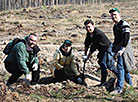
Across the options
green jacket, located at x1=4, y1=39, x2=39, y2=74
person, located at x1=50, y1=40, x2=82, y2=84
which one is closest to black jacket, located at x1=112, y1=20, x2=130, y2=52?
person, located at x1=50, y1=40, x2=82, y2=84

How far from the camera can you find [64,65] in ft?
20.1

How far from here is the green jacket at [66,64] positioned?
5.93m

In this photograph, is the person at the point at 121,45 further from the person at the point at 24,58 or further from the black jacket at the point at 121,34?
the person at the point at 24,58

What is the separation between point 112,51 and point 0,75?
3291 millimetres

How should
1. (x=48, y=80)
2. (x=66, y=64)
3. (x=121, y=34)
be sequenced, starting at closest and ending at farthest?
(x=121, y=34) → (x=66, y=64) → (x=48, y=80)

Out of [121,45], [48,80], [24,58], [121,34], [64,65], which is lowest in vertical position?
[48,80]

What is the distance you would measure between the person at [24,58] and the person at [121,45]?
167cm

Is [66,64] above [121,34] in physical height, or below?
below

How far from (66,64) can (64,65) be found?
0.19 feet

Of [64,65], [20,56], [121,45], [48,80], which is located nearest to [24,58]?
[20,56]

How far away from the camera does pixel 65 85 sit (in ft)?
17.8

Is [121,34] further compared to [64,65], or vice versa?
[64,65]

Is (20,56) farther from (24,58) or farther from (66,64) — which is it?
(66,64)

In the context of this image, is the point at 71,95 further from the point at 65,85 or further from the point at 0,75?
the point at 0,75
